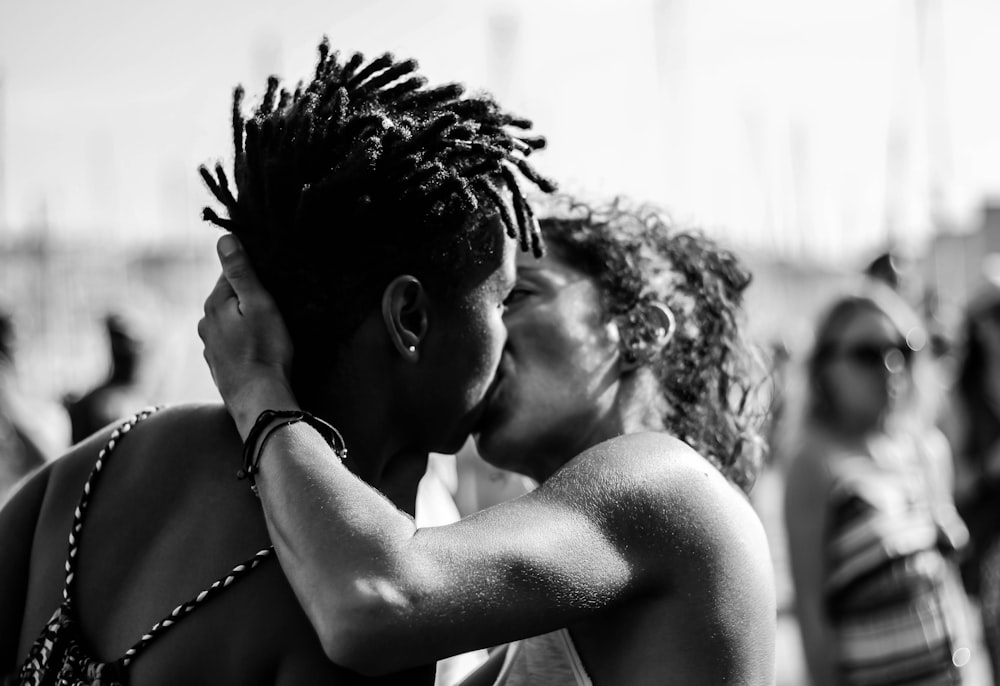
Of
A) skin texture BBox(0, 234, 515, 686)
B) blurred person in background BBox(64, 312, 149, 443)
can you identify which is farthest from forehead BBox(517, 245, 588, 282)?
blurred person in background BBox(64, 312, 149, 443)

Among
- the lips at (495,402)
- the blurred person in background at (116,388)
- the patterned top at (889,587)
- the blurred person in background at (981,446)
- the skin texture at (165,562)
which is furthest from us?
the blurred person in background at (116,388)

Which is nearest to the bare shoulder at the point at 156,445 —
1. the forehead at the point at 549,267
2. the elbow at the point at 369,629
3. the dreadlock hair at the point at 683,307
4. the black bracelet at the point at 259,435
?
the black bracelet at the point at 259,435

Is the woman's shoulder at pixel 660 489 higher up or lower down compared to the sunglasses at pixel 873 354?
higher up

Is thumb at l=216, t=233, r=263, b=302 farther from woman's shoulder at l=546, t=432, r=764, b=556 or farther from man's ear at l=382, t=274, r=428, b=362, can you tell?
woman's shoulder at l=546, t=432, r=764, b=556

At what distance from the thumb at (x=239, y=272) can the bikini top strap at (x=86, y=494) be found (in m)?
0.29

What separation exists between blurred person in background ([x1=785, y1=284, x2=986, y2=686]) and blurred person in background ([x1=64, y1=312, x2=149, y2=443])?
3.37 metres

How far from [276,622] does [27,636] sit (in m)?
0.42

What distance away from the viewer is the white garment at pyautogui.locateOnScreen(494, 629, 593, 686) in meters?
1.75

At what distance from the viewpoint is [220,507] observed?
59.1 inches

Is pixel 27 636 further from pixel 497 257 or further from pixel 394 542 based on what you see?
pixel 497 257

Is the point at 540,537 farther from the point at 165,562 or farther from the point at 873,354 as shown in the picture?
the point at 873,354

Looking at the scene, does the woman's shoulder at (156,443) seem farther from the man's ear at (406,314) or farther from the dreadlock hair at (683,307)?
the dreadlock hair at (683,307)

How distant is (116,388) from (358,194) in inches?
176

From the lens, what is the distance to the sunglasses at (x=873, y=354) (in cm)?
407
